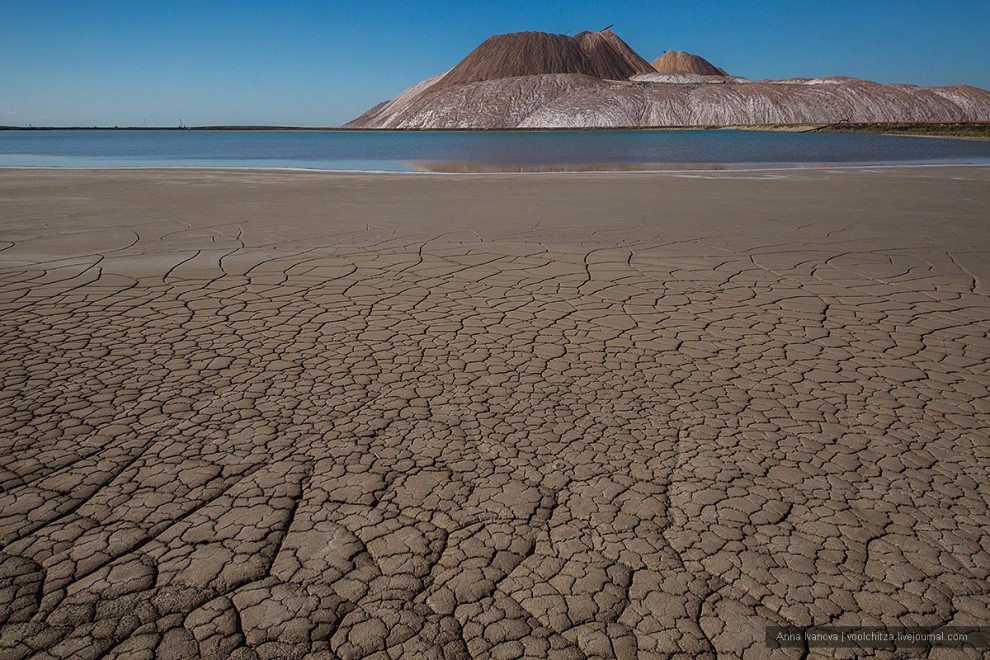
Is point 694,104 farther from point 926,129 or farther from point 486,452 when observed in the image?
point 486,452

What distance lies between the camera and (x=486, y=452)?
259 centimetres

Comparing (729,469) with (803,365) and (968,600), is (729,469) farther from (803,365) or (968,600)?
(803,365)

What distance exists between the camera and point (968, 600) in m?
A: 1.81

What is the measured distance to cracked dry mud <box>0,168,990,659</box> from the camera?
5.80ft

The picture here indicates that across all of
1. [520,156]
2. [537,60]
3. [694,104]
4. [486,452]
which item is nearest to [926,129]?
[520,156]

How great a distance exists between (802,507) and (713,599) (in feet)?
1.97

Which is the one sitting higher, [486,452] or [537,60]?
[537,60]

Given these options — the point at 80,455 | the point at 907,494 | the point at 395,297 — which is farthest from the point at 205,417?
the point at 907,494

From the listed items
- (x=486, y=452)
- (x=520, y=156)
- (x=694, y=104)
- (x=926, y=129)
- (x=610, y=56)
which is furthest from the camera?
(x=610, y=56)

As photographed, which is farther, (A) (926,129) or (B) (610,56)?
(B) (610,56)

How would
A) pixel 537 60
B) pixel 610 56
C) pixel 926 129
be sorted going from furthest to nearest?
pixel 610 56 < pixel 537 60 < pixel 926 129

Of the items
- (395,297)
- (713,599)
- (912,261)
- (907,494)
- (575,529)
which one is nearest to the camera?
(713,599)

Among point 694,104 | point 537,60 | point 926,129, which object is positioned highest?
point 537,60

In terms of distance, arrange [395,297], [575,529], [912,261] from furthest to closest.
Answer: [912,261] < [395,297] < [575,529]
